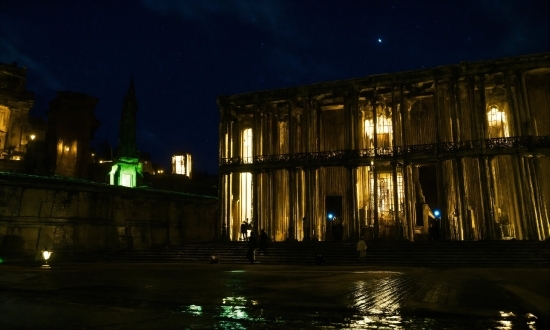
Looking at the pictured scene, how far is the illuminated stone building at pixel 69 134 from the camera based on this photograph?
5309cm

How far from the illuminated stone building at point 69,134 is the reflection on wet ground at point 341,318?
2033 inches

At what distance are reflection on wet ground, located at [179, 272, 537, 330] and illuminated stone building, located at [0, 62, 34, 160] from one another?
43.5 meters

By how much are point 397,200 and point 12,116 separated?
126ft

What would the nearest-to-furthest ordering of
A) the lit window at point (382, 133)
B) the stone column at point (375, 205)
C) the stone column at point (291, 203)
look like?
the stone column at point (375, 205) → the stone column at point (291, 203) → the lit window at point (382, 133)

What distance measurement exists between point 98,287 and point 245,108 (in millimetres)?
30075

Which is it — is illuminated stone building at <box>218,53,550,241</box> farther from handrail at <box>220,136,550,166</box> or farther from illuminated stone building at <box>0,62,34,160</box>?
illuminated stone building at <box>0,62,34,160</box>

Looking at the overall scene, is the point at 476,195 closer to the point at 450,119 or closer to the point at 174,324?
the point at 450,119

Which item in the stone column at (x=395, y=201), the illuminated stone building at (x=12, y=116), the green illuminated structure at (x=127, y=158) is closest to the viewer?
the stone column at (x=395, y=201)

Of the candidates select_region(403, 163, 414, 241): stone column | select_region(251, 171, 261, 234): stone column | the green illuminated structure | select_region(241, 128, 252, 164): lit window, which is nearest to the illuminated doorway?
select_region(251, 171, 261, 234): stone column

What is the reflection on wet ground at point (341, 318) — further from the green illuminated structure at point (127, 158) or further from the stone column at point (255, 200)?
the green illuminated structure at point (127, 158)

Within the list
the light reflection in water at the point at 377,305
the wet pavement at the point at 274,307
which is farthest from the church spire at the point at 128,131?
the light reflection in water at the point at 377,305

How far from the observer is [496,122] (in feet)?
108

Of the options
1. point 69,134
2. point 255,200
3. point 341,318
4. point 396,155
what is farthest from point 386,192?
point 69,134

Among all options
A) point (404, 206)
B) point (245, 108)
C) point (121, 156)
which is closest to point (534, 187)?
point (404, 206)
